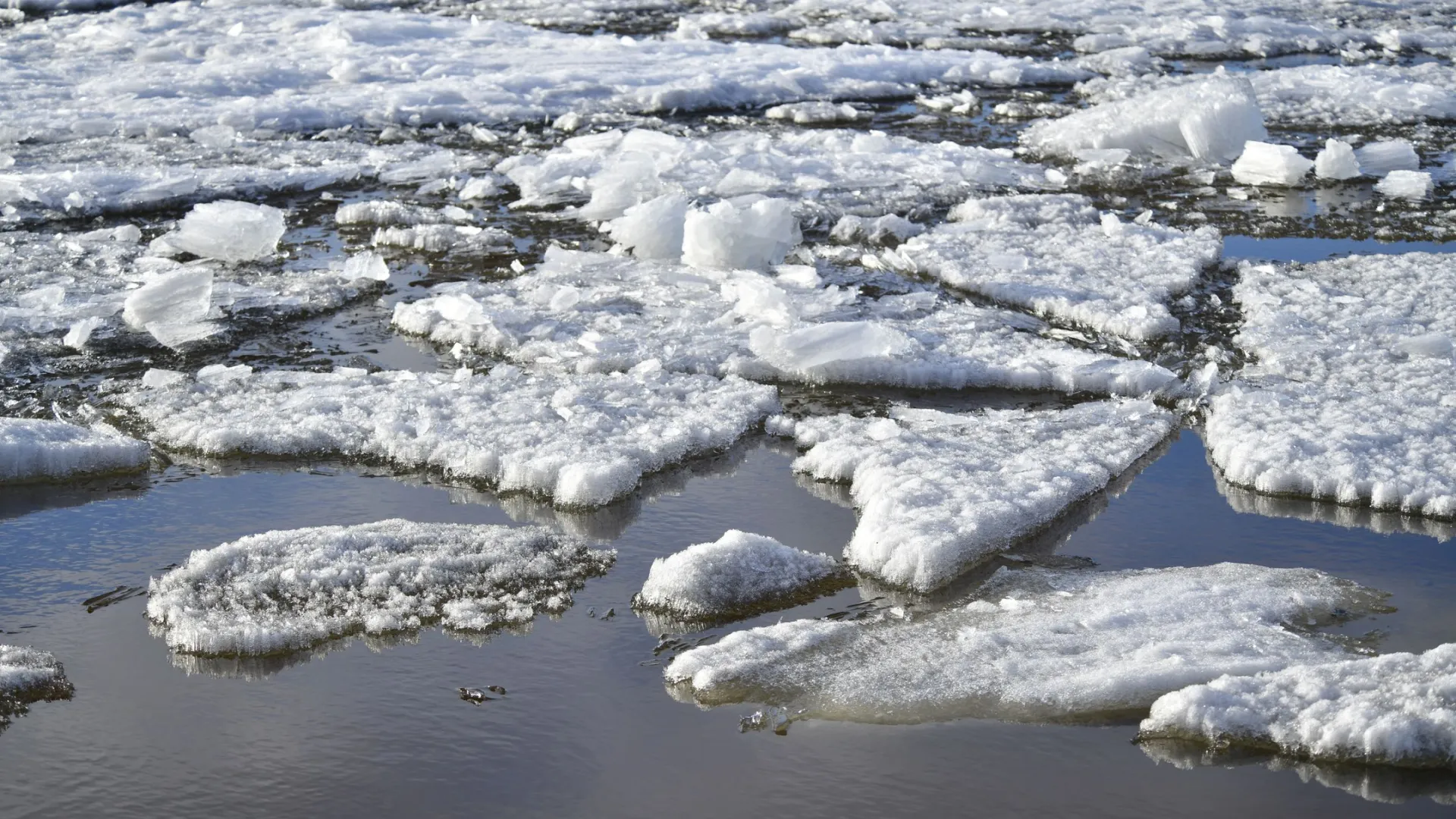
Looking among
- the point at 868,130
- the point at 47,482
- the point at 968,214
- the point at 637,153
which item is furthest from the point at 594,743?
the point at 868,130

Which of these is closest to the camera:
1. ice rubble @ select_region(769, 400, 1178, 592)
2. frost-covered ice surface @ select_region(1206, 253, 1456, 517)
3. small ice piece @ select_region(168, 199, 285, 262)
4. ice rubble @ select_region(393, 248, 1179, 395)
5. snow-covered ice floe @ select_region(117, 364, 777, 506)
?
ice rubble @ select_region(769, 400, 1178, 592)

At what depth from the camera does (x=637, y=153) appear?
30.1 feet

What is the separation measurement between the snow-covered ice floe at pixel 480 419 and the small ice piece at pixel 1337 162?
4968 millimetres

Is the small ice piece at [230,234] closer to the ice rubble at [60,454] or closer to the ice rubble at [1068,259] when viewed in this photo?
the ice rubble at [60,454]

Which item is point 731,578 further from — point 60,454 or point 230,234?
point 230,234

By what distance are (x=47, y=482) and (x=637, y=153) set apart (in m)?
4.75

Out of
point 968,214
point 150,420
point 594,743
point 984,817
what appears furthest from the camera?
point 968,214

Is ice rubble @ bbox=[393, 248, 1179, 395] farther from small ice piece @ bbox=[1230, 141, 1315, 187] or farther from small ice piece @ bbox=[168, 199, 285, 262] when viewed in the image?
small ice piece @ bbox=[1230, 141, 1315, 187]

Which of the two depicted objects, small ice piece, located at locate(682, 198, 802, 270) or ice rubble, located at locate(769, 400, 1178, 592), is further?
small ice piece, located at locate(682, 198, 802, 270)

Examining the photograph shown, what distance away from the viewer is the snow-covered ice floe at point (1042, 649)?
3.79 metres

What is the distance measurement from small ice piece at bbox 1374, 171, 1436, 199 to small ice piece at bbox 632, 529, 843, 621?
18.8ft

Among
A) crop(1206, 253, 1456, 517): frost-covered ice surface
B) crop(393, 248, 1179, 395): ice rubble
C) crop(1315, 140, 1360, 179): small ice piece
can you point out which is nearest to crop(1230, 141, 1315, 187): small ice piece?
crop(1315, 140, 1360, 179): small ice piece

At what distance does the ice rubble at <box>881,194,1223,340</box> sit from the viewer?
21.7 ft

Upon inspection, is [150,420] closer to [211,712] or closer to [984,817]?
[211,712]
